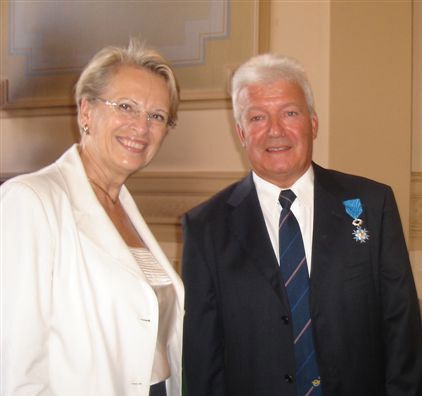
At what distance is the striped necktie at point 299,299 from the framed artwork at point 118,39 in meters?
1.62

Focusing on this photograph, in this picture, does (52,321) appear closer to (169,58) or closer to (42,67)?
(169,58)

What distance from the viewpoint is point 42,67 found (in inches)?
148

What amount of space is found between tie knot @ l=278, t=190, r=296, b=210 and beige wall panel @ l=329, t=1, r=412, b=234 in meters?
1.15

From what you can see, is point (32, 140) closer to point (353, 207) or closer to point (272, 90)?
point (272, 90)

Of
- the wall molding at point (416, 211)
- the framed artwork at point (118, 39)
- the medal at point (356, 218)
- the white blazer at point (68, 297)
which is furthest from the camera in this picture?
the framed artwork at point (118, 39)

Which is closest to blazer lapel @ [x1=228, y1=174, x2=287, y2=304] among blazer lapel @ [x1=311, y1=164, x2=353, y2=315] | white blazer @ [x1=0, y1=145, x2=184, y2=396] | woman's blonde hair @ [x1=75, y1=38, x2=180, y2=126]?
blazer lapel @ [x1=311, y1=164, x2=353, y2=315]

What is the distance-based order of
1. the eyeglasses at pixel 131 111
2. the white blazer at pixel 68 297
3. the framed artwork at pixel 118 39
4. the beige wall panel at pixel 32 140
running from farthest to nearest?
the beige wall panel at pixel 32 140 < the framed artwork at pixel 118 39 < the eyeglasses at pixel 131 111 < the white blazer at pixel 68 297

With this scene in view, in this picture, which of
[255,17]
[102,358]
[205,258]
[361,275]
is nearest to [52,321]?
[102,358]

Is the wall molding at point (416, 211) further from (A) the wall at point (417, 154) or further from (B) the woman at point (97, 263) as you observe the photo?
(B) the woman at point (97, 263)

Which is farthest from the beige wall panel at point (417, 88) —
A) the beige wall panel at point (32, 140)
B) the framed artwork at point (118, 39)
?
the beige wall panel at point (32, 140)

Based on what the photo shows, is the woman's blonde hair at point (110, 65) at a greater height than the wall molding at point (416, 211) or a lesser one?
greater

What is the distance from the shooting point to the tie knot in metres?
1.78

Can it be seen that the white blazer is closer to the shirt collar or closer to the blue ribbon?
the shirt collar

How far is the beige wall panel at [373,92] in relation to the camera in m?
2.83
